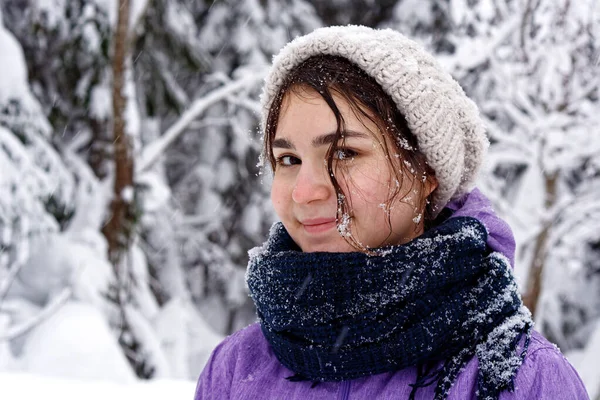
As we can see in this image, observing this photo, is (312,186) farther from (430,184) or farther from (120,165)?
(120,165)

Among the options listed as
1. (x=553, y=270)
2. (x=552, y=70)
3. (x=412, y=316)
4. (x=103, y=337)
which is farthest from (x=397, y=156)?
(x=553, y=270)

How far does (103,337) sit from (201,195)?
475 cm

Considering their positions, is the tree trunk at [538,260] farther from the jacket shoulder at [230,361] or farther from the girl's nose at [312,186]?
the girl's nose at [312,186]

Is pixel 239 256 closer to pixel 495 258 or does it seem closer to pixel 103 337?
pixel 103 337

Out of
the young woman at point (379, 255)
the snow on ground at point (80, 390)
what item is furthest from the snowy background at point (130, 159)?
the young woman at point (379, 255)

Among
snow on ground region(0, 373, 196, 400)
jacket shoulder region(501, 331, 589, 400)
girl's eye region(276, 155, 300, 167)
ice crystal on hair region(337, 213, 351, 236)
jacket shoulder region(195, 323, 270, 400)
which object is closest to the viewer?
jacket shoulder region(501, 331, 589, 400)

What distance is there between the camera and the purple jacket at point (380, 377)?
1.09m

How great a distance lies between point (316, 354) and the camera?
1239 mm

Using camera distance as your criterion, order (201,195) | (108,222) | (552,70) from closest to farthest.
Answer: (552,70) < (108,222) < (201,195)

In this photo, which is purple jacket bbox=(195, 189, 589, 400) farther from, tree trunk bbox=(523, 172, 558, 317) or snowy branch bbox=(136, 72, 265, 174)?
tree trunk bbox=(523, 172, 558, 317)

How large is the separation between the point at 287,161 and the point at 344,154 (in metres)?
0.17

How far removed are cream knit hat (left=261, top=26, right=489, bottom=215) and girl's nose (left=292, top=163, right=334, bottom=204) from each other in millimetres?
231

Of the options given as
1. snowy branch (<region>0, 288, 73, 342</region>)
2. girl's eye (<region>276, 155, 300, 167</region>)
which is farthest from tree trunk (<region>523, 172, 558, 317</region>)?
girl's eye (<region>276, 155, 300, 167</region>)

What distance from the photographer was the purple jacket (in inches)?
43.0
